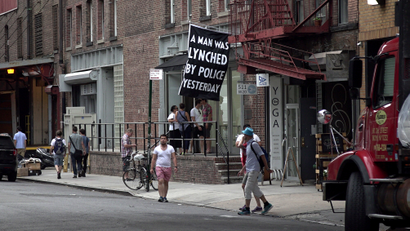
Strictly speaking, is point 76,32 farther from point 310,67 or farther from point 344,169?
point 344,169

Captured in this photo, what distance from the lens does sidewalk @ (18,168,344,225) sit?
13176 millimetres

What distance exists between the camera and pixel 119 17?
28312 mm

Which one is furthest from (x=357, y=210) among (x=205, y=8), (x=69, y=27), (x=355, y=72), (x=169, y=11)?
(x=69, y=27)

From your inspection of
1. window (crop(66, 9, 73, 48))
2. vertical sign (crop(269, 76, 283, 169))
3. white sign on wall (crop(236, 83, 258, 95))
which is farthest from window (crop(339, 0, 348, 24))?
window (crop(66, 9, 73, 48))

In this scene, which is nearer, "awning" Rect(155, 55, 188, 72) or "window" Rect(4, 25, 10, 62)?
"awning" Rect(155, 55, 188, 72)

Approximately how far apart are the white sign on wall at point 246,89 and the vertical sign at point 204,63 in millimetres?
609

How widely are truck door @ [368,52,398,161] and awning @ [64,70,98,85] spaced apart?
22.0 metres

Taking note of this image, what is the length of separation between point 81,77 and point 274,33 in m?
14.7

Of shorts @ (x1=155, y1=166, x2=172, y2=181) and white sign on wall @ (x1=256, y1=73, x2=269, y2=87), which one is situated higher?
white sign on wall @ (x1=256, y1=73, x2=269, y2=87)

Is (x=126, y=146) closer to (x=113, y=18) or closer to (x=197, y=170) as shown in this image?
(x=197, y=170)

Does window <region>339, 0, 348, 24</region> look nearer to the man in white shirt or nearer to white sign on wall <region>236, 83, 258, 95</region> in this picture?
white sign on wall <region>236, 83, 258, 95</region>

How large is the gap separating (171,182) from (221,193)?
4.57 metres

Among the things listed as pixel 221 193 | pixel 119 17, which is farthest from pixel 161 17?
pixel 221 193

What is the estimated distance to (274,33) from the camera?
712 inches
